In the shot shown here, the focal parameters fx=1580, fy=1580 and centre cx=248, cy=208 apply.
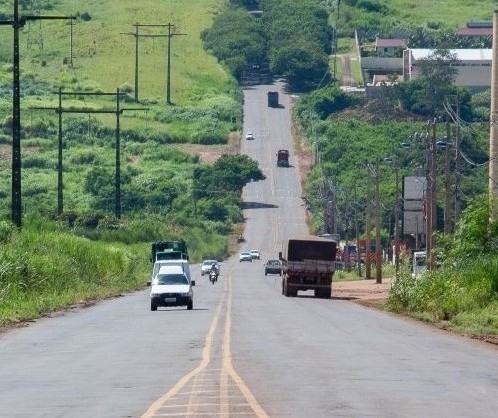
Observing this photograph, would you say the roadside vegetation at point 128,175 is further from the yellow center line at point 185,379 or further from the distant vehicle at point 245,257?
the yellow center line at point 185,379

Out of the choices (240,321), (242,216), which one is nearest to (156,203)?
(242,216)

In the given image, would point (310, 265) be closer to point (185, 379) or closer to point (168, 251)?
point (168, 251)

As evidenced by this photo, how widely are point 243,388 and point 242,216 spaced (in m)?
137

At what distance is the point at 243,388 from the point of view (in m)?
21.3

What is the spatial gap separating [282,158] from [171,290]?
121 metres

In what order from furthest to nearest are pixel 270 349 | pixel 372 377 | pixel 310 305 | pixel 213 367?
pixel 310 305 < pixel 270 349 < pixel 213 367 < pixel 372 377

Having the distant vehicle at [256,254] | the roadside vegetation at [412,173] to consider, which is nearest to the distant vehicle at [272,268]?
the roadside vegetation at [412,173]

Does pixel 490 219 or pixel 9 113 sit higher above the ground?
pixel 9 113

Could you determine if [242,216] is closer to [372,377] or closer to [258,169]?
[258,169]

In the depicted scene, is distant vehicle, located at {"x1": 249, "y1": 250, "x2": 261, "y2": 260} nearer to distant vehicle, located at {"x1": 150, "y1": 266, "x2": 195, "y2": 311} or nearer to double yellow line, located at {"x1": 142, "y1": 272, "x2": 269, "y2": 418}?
distant vehicle, located at {"x1": 150, "y1": 266, "x2": 195, "y2": 311}

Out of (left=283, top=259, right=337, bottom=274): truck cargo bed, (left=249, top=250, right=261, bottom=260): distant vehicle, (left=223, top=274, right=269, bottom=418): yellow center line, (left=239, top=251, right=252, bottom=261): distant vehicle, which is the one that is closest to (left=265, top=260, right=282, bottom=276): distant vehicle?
(left=239, top=251, right=252, bottom=261): distant vehicle

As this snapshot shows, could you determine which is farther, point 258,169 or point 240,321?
A: point 258,169

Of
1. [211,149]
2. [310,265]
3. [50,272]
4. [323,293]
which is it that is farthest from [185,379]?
[211,149]

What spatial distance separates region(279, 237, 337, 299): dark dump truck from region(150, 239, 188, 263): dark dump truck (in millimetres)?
12976
